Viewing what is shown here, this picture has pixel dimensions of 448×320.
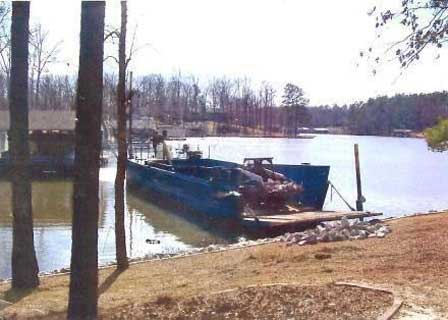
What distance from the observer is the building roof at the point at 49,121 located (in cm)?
4083

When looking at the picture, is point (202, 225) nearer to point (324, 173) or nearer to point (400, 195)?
point (324, 173)

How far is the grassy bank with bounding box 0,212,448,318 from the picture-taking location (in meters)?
6.71

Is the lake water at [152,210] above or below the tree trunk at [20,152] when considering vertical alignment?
below

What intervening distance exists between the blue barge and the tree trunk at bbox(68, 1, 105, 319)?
13809mm

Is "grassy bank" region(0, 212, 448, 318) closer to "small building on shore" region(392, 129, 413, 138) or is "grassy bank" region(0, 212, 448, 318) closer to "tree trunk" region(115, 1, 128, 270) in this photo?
"tree trunk" region(115, 1, 128, 270)

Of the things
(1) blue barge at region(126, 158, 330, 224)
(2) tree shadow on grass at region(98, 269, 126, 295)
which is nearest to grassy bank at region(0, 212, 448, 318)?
(2) tree shadow on grass at region(98, 269, 126, 295)

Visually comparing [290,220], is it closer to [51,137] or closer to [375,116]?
[51,137]

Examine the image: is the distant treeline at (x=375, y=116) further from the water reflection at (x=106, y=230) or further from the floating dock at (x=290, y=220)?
the floating dock at (x=290, y=220)

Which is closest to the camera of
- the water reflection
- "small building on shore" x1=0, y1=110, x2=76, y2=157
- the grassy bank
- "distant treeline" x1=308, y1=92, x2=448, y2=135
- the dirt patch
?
the dirt patch

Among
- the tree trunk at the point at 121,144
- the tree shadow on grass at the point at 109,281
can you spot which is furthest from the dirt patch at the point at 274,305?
the tree trunk at the point at 121,144

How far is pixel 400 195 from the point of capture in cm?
2816

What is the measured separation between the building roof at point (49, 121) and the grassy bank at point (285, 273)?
30.5 m

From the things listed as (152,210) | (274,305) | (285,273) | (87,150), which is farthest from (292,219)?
(87,150)

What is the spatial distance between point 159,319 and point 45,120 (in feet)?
125
